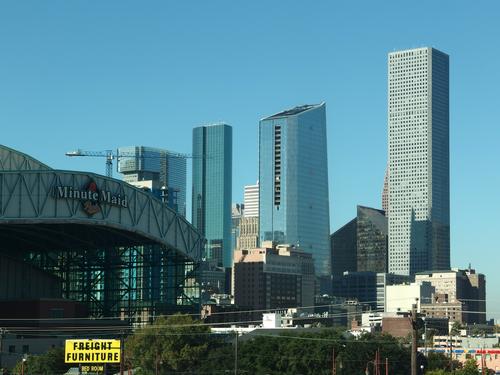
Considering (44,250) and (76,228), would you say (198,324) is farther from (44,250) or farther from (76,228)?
(44,250)

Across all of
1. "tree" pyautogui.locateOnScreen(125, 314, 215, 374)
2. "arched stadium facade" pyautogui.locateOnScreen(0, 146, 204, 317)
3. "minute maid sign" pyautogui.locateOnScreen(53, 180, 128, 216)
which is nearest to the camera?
"tree" pyautogui.locateOnScreen(125, 314, 215, 374)

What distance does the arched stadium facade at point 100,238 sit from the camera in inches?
6265

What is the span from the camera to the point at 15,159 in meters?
189

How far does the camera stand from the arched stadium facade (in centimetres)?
15912

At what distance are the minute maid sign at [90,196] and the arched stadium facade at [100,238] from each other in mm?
150

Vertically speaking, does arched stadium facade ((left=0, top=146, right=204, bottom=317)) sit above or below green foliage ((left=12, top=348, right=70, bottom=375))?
above

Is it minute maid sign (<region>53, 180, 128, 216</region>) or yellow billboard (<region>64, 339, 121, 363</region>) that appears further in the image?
minute maid sign (<region>53, 180, 128, 216</region>)

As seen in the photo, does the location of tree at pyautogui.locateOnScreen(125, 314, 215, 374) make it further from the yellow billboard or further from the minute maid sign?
the yellow billboard

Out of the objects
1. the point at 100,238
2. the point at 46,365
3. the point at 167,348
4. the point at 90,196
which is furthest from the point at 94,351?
the point at 100,238

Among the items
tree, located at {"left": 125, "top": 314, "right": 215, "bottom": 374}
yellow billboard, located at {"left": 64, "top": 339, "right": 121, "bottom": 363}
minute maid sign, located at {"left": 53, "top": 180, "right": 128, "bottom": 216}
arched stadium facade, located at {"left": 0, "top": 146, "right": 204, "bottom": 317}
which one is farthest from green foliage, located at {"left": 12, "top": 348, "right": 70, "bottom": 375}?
yellow billboard, located at {"left": 64, "top": 339, "right": 121, "bottom": 363}

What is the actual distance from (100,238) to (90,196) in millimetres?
24740

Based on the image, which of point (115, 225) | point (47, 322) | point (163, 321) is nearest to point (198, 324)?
point (163, 321)

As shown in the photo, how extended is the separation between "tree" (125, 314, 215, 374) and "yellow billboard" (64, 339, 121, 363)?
43.7 metres

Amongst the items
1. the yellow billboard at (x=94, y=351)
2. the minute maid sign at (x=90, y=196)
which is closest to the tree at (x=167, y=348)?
the minute maid sign at (x=90, y=196)
